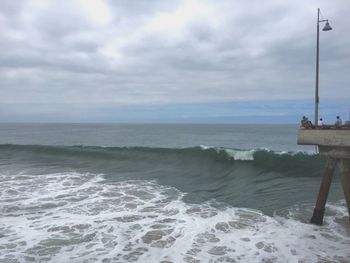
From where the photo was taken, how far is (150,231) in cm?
1124

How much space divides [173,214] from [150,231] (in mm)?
2105

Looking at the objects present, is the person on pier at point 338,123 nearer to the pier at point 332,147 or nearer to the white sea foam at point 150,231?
the pier at point 332,147

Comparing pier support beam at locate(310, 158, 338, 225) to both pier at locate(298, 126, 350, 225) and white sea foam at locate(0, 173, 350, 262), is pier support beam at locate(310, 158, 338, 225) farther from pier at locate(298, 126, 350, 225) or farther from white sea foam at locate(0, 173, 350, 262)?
white sea foam at locate(0, 173, 350, 262)

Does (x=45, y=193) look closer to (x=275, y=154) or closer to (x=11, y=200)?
(x=11, y=200)

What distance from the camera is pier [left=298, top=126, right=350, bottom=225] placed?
1096 centimetres

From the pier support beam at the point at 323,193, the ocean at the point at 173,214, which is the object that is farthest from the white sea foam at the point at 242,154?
the pier support beam at the point at 323,193

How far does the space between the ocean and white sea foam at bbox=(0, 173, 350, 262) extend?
0.09 ft

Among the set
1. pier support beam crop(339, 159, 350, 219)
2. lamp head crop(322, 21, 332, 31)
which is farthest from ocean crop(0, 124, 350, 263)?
lamp head crop(322, 21, 332, 31)

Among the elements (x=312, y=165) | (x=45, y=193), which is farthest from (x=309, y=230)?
(x=312, y=165)

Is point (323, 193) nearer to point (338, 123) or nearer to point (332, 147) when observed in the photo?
point (332, 147)

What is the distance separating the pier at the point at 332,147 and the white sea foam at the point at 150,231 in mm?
1303

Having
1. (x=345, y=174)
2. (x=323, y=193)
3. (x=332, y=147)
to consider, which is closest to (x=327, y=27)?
(x=332, y=147)

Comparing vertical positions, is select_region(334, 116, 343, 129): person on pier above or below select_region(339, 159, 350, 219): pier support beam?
above

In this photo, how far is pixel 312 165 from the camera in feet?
80.7
